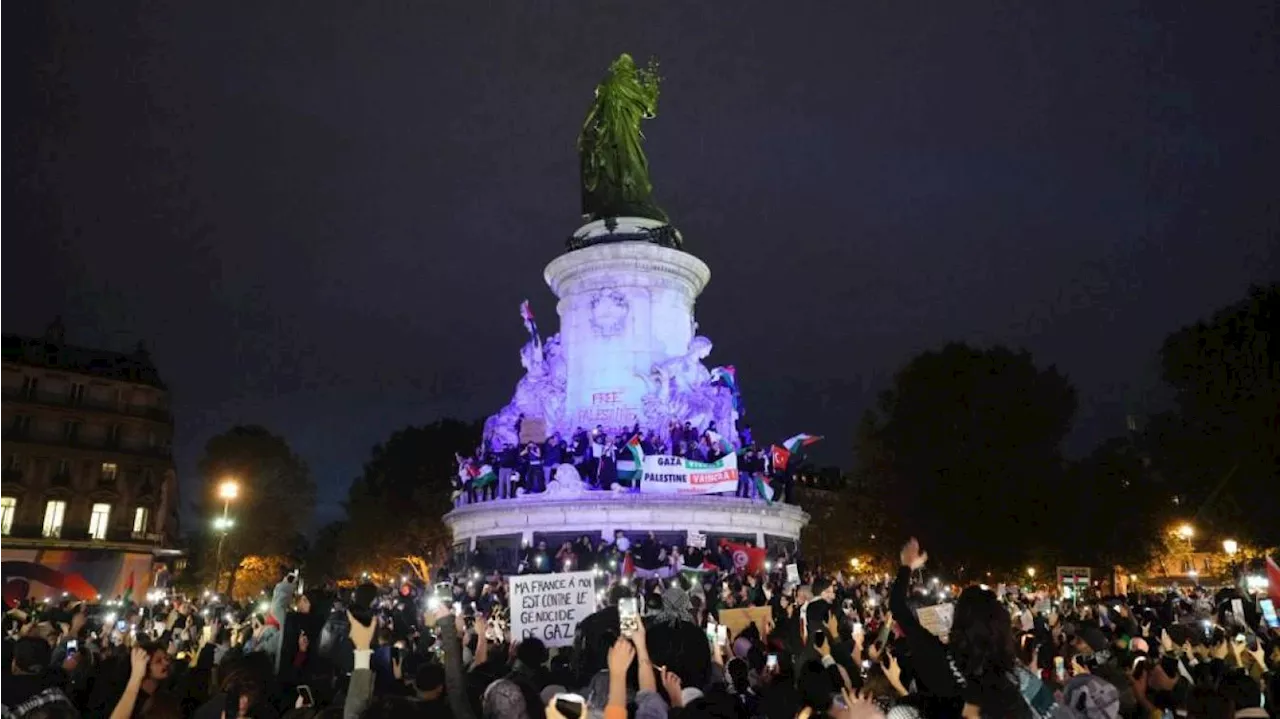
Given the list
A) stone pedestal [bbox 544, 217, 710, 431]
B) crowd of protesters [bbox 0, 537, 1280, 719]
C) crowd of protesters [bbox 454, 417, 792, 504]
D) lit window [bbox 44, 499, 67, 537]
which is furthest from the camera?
lit window [bbox 44, 499, 67, 537]

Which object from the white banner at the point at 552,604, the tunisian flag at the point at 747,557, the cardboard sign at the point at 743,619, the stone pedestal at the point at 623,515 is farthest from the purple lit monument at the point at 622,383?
the white banner at the point at 552,604

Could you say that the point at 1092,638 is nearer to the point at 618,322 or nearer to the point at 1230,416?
the point at 1230,416

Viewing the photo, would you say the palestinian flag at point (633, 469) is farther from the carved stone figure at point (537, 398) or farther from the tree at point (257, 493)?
the tree at point (257, 493)

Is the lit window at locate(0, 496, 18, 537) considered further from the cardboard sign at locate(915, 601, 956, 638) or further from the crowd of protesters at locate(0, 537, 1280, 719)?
the cardboard sign at locate(915, 601, 956, 638)

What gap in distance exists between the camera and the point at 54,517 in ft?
177

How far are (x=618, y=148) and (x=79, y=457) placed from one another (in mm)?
39053

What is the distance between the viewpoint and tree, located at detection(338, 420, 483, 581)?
67625 mm

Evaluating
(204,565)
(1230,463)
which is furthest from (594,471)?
(204,565)

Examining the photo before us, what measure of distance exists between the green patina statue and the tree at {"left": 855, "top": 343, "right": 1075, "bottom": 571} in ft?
55.2

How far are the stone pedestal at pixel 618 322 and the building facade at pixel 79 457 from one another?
28242mm

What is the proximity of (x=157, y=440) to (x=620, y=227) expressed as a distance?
38142mm

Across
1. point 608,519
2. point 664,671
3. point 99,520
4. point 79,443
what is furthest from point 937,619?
point 79,443

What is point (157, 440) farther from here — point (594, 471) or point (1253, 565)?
point (1253, 565)

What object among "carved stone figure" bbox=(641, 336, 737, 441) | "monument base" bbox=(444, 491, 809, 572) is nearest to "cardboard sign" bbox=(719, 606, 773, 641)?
"monument base" bbox=(444, 491, 809, 572)
